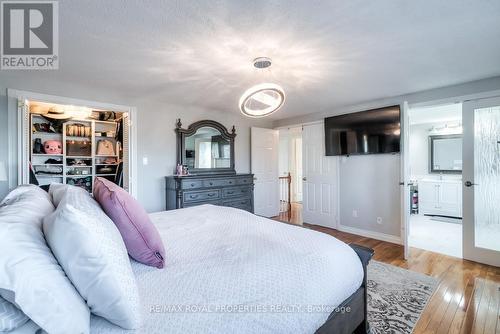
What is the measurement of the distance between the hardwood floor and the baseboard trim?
0.57ft

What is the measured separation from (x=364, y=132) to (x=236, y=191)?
96.0 inches

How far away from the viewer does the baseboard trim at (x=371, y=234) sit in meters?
3.74

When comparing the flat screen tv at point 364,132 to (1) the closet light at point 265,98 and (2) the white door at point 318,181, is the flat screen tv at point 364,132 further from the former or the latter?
(1) the closet light at point 265,98

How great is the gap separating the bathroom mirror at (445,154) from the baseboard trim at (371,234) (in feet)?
10.3

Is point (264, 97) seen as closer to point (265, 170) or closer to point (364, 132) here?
point (364, 132)

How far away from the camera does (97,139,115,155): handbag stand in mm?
4656

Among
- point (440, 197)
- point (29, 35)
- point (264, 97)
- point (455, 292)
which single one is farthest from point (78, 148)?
point (440, 197)

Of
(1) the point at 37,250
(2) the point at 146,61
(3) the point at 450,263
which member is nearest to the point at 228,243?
(1) the point at 37,250

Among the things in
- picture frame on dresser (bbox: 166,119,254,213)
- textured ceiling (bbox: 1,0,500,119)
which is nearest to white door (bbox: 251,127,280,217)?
picture frame on dresser (bbox: 166,119,254,213)

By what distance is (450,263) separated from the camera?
116 inches

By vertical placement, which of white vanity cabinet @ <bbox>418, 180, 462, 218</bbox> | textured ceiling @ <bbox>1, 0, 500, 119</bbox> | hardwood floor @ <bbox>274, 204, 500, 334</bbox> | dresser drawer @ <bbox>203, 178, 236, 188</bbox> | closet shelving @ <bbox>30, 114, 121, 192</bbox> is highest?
textured ceiling @ <bbox>1, 0, 500, 119</bbox>

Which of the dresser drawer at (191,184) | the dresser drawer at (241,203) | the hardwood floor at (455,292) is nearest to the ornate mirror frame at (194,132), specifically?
the dresser drawer at (191,184)

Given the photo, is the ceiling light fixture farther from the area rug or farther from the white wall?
the white wall

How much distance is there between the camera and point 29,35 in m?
1.91
